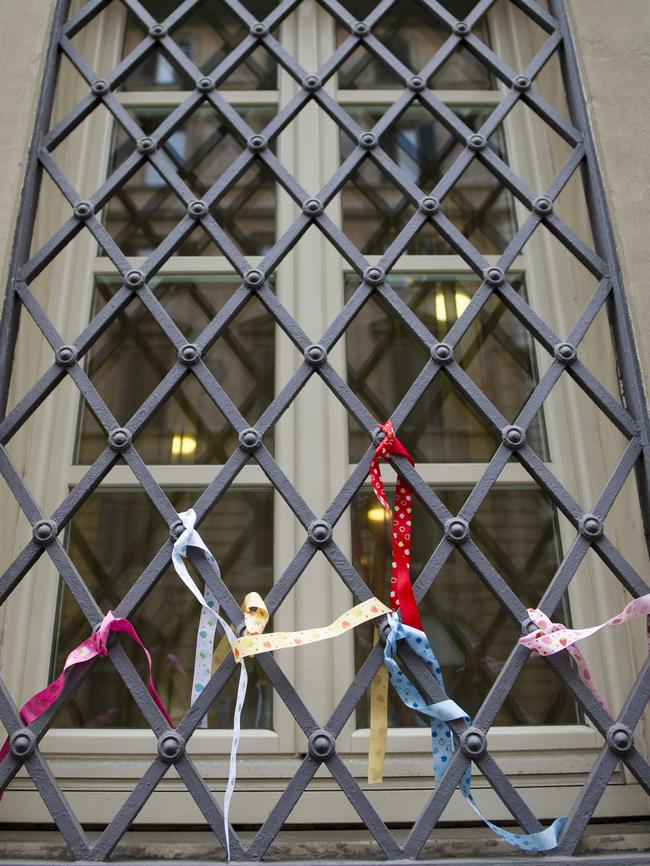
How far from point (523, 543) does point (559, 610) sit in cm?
17

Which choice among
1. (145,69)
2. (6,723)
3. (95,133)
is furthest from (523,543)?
(145,69)

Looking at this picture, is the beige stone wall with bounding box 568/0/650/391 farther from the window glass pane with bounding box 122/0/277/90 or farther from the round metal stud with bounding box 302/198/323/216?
the window glass pane with bounding box 122/0/277/90

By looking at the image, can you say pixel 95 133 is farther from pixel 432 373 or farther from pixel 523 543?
pixel 523 543

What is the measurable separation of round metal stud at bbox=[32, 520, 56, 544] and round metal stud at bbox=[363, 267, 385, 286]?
0.79 metres

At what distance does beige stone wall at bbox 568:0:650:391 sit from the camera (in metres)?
1.62

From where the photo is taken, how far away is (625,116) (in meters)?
1.76

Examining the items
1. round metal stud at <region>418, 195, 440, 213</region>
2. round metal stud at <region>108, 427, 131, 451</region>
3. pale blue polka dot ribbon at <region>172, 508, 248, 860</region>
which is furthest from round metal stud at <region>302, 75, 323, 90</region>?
pale blue polka dot ribbon at <region>172, 508, 248, 860</region>

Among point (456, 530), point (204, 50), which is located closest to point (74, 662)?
point (456, 530)

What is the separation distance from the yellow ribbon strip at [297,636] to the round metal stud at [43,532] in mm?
402

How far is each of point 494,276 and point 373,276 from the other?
0.84 feet

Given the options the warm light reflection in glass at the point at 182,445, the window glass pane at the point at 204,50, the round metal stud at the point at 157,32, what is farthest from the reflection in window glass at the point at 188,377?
the window glass pane at the point at 204,50

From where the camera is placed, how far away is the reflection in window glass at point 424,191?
83.4 inches

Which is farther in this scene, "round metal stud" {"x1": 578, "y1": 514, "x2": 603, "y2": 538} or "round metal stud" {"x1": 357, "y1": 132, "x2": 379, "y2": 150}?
"round metal stud" {"x1": 357, "y1": 132, "x2": 379, "y2": 150}

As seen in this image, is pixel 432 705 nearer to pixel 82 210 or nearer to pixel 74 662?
pixel 74 662
